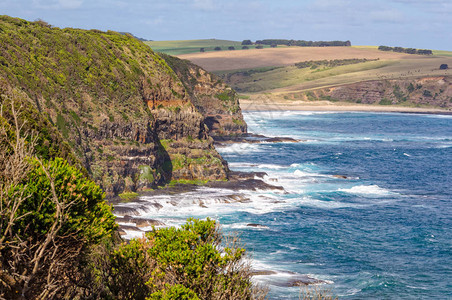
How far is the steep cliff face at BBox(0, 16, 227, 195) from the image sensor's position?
80000 millimetres

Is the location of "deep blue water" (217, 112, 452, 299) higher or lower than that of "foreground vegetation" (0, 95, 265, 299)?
lower

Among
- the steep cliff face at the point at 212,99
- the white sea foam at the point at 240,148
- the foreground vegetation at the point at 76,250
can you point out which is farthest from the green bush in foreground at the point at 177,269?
the steep cliff face at the point at 212,99

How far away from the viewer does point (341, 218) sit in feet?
261

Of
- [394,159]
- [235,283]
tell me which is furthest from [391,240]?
[394,159]

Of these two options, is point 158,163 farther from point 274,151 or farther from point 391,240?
point 274,151

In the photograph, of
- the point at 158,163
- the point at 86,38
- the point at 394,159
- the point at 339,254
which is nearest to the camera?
the point at 339,254

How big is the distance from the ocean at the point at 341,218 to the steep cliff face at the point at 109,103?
7.18m

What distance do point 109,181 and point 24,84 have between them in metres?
16.7

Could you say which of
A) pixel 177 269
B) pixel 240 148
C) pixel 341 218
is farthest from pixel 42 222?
Answer: pixel 240 148

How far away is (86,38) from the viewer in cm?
9800

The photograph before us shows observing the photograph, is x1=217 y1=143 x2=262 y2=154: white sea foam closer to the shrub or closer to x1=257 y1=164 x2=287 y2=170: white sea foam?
x1=257 y1=164 x2=287 y2=170: white sea foam

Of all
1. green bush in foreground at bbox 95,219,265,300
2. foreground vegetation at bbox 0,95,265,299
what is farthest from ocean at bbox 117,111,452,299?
foreground vegetation at bbox 0,95,265,299

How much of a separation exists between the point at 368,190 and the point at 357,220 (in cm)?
2206

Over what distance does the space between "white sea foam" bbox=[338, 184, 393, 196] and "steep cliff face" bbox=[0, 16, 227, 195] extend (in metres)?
21.3
